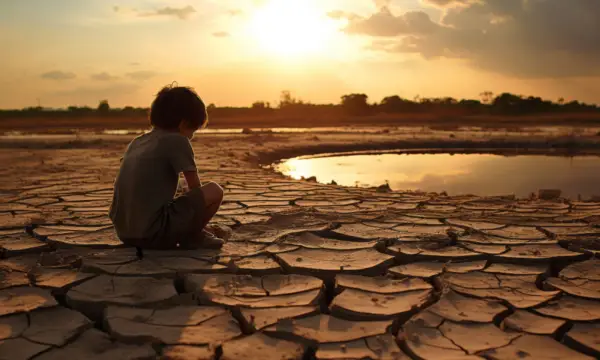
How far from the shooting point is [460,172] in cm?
727

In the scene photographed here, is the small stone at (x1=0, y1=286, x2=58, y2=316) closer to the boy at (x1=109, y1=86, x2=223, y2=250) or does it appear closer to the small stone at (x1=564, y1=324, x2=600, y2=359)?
the boy at (x1=109, y1=86, x2=223, y2=250)

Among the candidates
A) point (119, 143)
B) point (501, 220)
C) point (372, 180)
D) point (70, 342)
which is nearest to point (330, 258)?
point (70, 342)

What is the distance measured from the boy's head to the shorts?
1.04 ft

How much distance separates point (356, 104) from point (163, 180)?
31.3 metres

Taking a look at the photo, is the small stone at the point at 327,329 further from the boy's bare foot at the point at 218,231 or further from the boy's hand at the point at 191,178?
the boy's bare foot at the point at 218,231

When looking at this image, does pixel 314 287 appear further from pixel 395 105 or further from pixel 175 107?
pixel 395 105

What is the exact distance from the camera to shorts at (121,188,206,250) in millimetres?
2555

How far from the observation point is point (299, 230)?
124 inches

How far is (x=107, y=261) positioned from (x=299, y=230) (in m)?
1.07

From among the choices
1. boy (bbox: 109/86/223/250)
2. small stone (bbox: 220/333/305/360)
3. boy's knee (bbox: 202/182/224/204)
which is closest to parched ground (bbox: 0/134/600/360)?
small stone (bbox: 220/333/305/360)

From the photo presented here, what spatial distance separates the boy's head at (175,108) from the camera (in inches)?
98.4

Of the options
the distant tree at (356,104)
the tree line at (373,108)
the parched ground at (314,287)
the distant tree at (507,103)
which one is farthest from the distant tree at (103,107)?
the parched ground at (314,287)

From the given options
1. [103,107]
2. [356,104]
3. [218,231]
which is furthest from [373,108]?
[218,231]

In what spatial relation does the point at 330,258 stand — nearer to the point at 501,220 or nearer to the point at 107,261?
the point at 107,261
